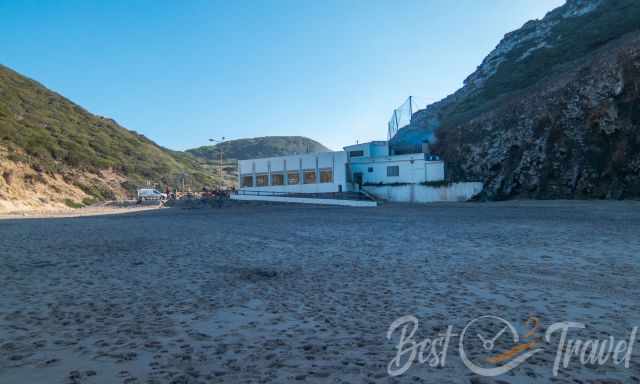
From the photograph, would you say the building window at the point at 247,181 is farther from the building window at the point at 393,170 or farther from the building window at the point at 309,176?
the building window at the point at 393,170

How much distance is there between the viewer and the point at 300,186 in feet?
179

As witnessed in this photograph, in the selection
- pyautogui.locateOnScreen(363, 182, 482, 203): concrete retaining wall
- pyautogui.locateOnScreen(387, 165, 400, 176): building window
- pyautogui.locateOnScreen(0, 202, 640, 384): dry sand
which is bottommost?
pyautogui.locateOnScreen(0, 202, 640, 384): dry sand

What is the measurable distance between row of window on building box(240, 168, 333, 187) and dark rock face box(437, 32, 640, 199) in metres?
15.3

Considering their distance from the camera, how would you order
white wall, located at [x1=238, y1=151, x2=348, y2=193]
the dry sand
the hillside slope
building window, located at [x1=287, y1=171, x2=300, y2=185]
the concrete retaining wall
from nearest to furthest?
1. the dry sand
2. the hillside slope
3. the concrete retaining wall
4. white wall, located at [x1=238, y1=151, x2=348, y2=193]
5. building window, located at [x1=287, y1=171, x2=300, y2=185]

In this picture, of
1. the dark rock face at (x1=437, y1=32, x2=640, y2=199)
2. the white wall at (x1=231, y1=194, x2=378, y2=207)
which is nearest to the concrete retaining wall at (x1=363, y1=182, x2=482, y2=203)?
the dark rock face at (x1=437, y1=32, x2=640, y2=199)

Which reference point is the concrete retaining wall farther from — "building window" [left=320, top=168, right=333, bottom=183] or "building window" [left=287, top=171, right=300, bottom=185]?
"building window" [left=287, top=171, right=300, bottom=185]

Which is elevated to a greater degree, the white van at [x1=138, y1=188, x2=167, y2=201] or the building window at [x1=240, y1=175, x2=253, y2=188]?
the building window at [x1=240, y1=175, x2=253, y2=188]

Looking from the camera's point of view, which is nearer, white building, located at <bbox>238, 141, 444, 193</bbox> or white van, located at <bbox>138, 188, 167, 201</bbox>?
white building, located at <bbox>238, 141, 444, 193</bbox>

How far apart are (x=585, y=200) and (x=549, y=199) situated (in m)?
3.55

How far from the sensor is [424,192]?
155 ft

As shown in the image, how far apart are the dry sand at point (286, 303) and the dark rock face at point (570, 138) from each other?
23513mm

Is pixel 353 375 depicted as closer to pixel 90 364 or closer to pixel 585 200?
pixel 90 364

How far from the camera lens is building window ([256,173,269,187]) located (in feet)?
191

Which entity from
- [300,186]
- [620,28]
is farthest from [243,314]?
[620,28]
